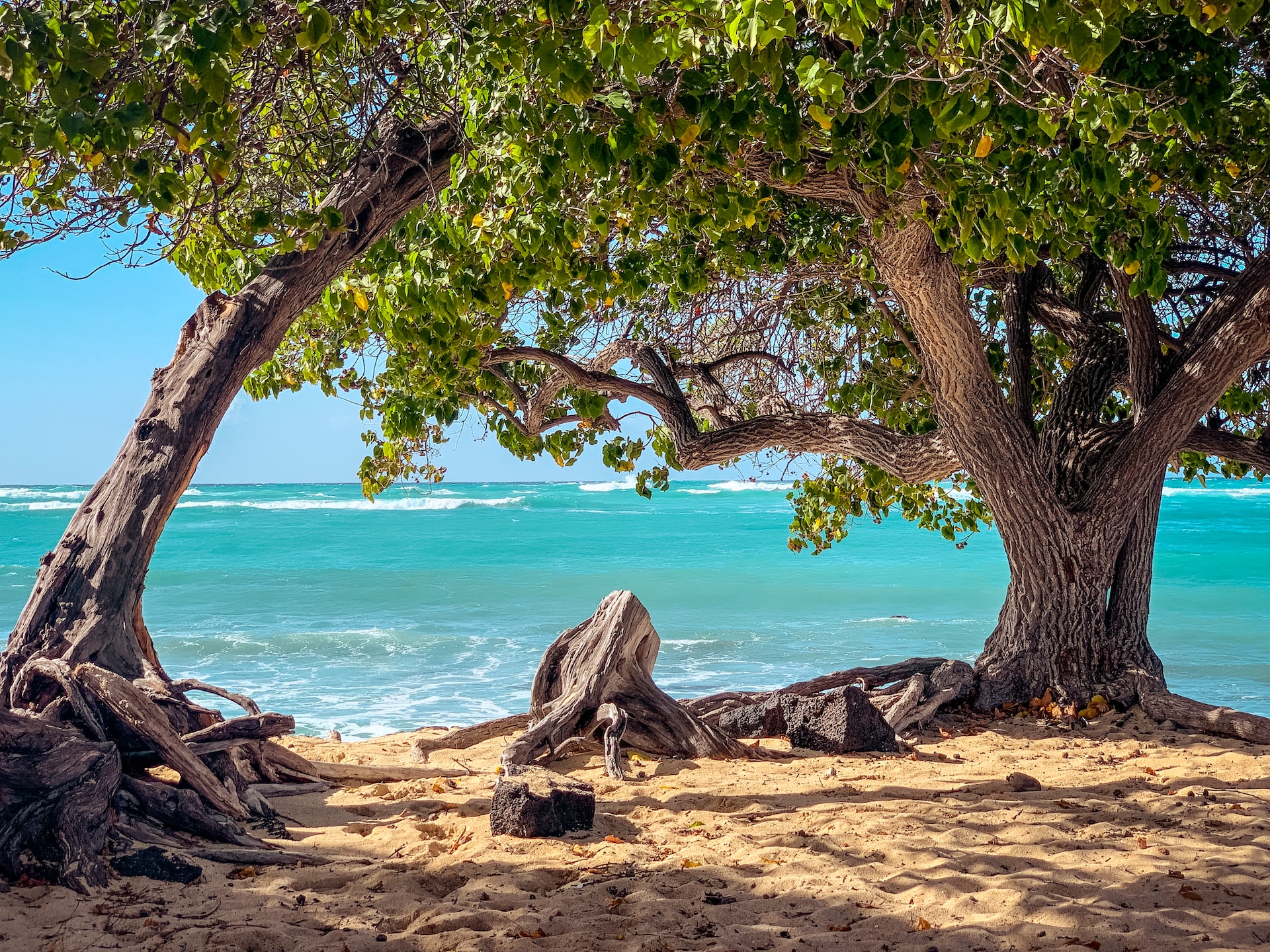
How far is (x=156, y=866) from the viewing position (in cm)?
360

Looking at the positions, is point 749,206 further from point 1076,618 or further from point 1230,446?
point 1230,446

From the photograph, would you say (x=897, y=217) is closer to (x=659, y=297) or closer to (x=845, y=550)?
(x=659, y=297)

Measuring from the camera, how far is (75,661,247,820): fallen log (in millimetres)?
4102

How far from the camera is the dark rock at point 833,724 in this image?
6223 mm

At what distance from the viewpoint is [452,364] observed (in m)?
6.79

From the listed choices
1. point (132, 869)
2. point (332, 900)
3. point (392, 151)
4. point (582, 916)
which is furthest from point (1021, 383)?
point (132, 869)

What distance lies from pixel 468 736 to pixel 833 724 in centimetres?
259

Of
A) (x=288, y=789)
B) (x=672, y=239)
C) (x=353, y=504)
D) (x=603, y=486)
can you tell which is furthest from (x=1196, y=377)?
(x=603, y=486)

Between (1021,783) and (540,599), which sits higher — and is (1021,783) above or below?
above

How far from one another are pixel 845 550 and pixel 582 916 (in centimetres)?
3490

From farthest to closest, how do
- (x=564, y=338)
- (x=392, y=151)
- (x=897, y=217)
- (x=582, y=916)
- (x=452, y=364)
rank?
(x=564, y=338), (x=452, y=364), (x=897, y=217), (x=392, y=151), (x=582, y=916)

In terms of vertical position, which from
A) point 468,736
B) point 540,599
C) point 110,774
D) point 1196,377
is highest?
point 1196,377

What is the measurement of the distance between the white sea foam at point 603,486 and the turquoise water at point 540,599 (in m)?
19.7

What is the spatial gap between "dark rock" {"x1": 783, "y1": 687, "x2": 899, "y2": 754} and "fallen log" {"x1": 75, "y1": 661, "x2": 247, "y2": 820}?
3788mm
